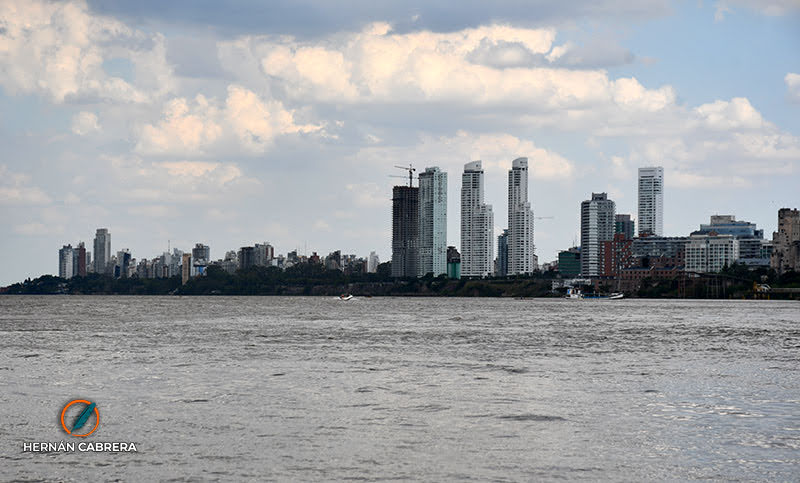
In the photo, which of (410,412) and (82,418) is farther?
(410,412)

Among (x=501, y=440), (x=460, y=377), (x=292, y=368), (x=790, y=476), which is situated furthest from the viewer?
(x=292, y=368)

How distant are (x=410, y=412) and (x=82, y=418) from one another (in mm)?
13503

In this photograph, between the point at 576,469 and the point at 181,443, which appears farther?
the point at 181,443

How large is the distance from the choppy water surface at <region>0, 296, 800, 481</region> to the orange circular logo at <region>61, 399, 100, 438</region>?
58 cm

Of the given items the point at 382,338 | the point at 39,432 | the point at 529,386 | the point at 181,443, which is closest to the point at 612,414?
the point at 529,386

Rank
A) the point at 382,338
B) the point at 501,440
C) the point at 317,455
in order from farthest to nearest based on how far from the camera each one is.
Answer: the point at 382,338 < the point at 501,440 < the point at 317,455

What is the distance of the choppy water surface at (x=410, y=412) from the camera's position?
2995cm

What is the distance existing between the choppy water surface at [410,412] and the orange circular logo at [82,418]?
580mm

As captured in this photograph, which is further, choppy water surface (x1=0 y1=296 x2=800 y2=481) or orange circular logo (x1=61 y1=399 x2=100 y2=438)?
orange circular logo (x1=61 y1=399 x2=100 y2=438)

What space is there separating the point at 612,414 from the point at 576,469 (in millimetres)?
11803

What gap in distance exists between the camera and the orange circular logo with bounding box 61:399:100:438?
116 feet

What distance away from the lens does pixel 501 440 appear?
113 ft

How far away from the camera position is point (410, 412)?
1623 inches

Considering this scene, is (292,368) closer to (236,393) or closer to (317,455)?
(236,393)
